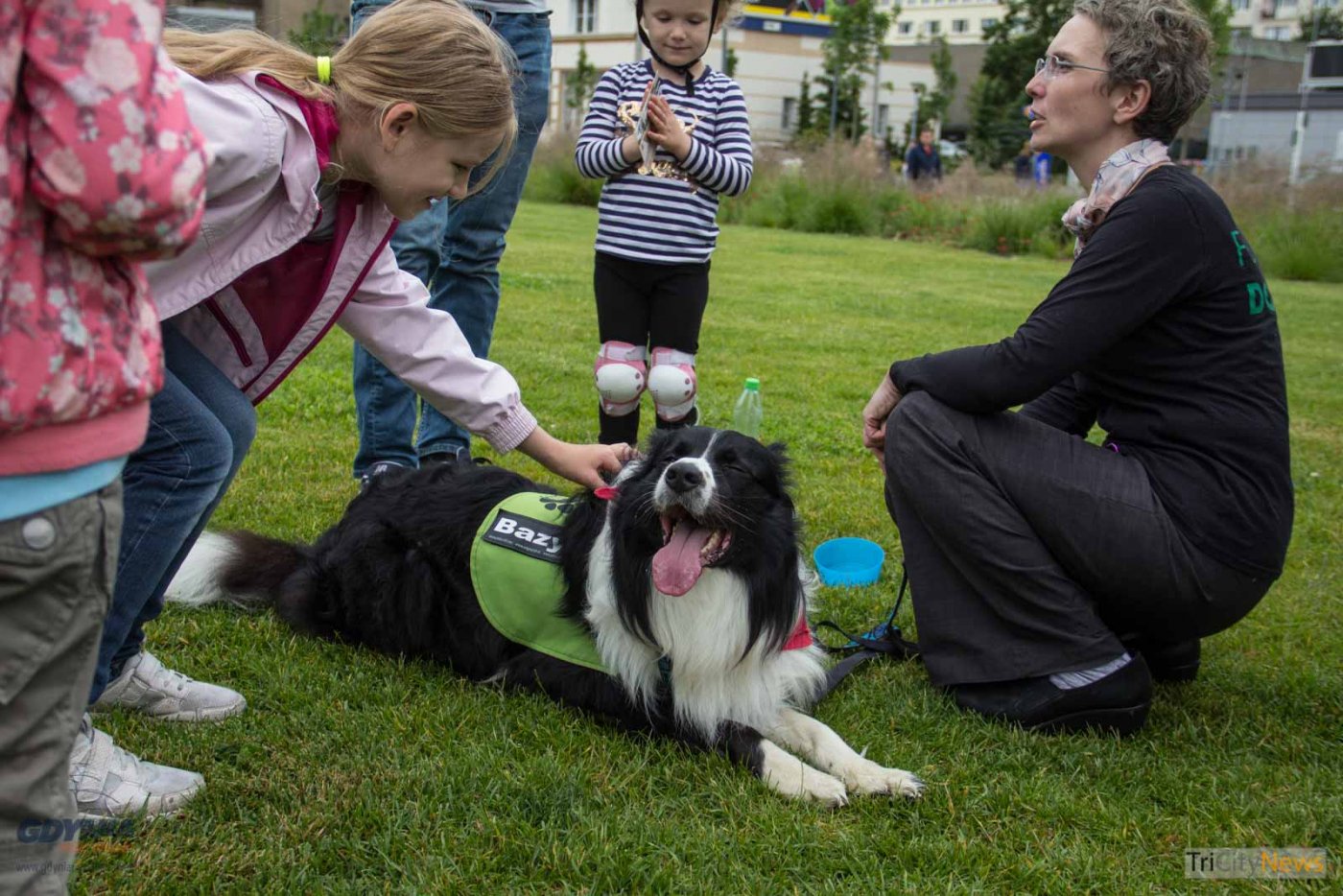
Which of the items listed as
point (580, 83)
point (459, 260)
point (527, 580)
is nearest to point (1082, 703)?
point (527, 580)

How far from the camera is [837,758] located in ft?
9.13

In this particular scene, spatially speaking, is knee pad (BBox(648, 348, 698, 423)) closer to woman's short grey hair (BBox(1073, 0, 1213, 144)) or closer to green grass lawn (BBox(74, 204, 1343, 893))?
green grass lawn (BBox(74, 204, 1343, 893))

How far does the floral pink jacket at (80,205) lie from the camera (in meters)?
1.22

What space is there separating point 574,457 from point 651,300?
1.80 m

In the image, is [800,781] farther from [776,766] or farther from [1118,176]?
[1118,176]

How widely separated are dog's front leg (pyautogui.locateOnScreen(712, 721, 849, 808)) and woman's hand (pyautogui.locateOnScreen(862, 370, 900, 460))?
892 mm

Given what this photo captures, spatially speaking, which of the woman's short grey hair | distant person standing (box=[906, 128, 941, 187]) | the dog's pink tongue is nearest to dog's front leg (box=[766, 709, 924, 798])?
the dog's pink tongue

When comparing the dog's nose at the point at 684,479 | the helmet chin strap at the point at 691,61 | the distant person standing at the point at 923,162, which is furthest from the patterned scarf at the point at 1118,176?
the distant person standing at the point at 923,162

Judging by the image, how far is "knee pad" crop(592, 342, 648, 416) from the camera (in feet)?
14.5

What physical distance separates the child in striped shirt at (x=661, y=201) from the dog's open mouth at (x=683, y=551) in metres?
1.55

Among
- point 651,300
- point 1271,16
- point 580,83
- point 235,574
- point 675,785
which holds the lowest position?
point 675,785

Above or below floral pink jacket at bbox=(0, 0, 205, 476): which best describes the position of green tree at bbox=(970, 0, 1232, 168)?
above

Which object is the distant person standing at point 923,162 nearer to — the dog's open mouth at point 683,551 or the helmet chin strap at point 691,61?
the helmet chin strap at point 691,61

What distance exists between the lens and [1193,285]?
2.89 m
